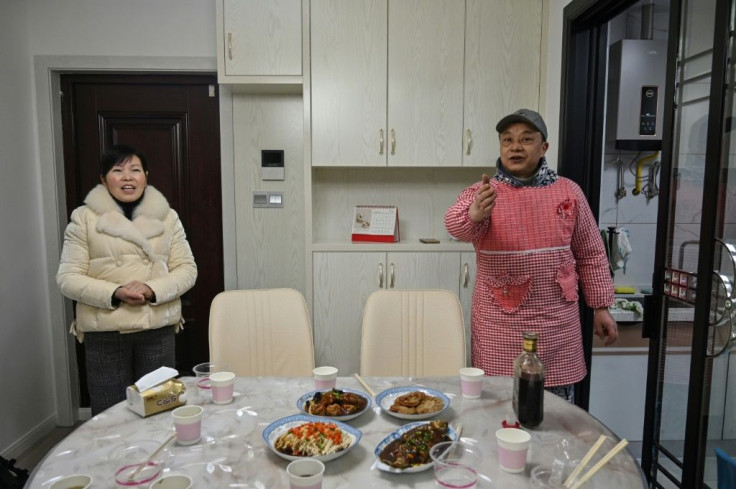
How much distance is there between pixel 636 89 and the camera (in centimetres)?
289

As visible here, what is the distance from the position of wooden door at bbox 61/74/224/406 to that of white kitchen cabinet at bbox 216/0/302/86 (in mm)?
392

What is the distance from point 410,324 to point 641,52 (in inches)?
82.8

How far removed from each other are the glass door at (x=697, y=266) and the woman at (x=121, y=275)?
192 centimetres

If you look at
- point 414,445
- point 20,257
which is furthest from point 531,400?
point 20,257

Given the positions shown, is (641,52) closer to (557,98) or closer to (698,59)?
(557,98)

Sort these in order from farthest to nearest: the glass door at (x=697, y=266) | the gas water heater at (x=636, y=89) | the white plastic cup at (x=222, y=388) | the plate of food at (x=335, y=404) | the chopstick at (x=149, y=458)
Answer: the gas water heater at (x=636, y=89)
the glass door at (x=697, y=266)
the white plastic cup at (x=222, y=388)
the plate of food at (x=335, y=404)
the chopstick at (x=149, y=458)

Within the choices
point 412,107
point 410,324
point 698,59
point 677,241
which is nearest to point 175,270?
point 410,324

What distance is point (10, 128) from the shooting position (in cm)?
280

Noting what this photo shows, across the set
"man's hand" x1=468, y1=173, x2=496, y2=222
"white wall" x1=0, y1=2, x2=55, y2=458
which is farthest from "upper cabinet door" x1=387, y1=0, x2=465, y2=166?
"white wall" x1=0, y1=2, x2=55, y2=458

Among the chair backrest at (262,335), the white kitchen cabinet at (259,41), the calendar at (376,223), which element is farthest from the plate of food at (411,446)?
the white kitchen cabinet at (259,41)

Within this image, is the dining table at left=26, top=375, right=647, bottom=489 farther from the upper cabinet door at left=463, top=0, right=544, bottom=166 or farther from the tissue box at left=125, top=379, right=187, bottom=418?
the upper cabinet door at left=463, top=0, right=544, bottom=166

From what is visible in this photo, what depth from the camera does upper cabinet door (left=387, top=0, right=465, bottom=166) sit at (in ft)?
8.89

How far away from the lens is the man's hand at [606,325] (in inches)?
77.6

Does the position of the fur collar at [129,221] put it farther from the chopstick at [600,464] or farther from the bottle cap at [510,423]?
the chopstick at [600,464]
